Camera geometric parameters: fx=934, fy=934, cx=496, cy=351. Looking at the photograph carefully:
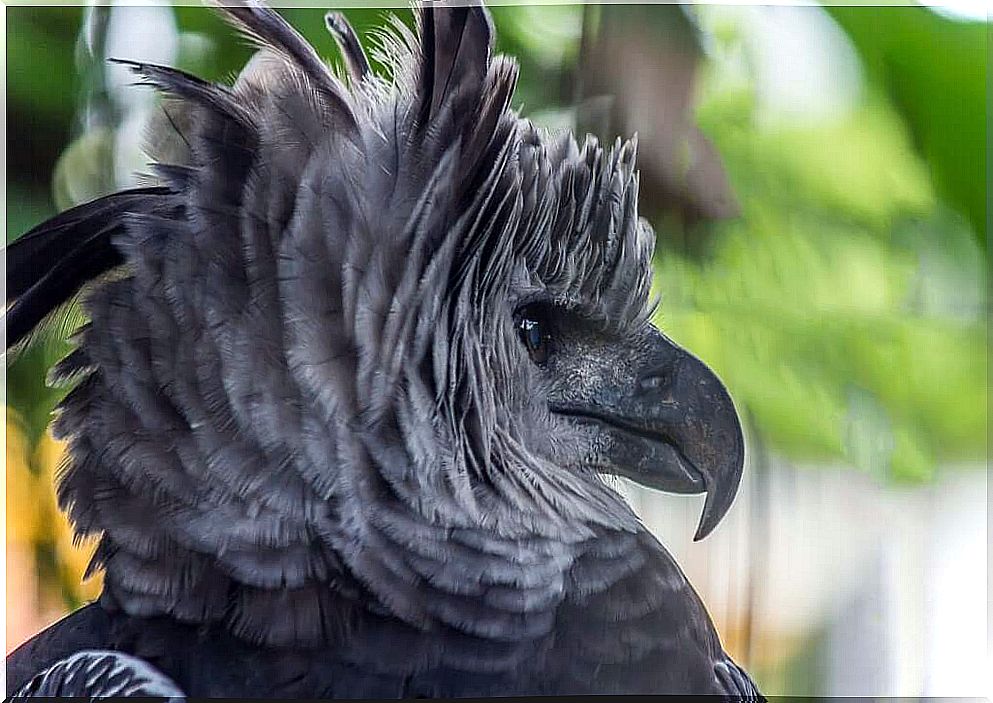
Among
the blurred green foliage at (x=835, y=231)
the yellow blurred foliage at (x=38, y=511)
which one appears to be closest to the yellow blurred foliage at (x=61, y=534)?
the yellow blurred foliage at (x=38, y=511)

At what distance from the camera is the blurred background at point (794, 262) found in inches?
50.1

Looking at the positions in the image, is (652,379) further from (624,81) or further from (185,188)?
(185,188)

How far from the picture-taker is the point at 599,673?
1.14 metres

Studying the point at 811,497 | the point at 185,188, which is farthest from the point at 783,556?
the point at 185,188

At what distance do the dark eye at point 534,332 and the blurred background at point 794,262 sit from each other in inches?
7.4

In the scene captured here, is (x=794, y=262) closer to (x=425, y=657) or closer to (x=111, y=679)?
(x=425, y=657)

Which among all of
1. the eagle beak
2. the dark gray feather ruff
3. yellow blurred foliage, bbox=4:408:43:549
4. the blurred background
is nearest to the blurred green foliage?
the blurred background

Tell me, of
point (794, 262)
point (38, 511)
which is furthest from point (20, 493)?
point (794, 262)

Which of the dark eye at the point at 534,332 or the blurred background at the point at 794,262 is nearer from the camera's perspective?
the dark eye at the point at 534,332

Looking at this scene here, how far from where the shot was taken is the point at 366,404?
3.55 ft

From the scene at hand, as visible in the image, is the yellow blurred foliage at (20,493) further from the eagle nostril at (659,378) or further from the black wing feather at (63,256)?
the eagle nostril at (659,378)

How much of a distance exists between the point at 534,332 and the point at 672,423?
0.21 metres

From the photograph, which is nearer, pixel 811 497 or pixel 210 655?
pixel 210 655

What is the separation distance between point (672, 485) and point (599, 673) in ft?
A: 0.82
